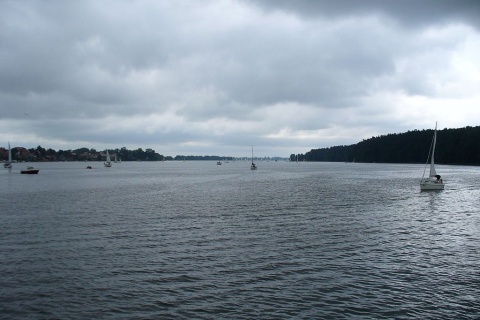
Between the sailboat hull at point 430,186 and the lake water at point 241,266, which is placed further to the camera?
the sailboat hull at point 430,186

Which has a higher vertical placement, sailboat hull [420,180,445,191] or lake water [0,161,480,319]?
sailboat hull [420,180,445,191]

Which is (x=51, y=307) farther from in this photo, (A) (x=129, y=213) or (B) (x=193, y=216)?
(A) (x=129, y=213)

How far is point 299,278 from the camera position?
66.7ft

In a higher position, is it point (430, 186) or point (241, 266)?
point (430, 186)

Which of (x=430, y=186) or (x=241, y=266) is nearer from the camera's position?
(x=241, y=266)

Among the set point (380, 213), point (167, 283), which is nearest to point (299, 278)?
point (167, 283)

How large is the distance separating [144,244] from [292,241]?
10.5m

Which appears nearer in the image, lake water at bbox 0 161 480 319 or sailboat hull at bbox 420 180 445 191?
lake water at bbox 0 161 480 319

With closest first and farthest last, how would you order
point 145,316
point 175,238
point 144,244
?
point 145,316 < point 144,244 < point 175,238

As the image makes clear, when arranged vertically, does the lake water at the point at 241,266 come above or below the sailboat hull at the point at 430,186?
below

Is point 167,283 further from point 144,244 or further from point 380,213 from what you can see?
point 380,213

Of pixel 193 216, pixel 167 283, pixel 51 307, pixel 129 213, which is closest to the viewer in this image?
pixel 51 307

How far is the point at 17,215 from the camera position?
43344 millimetres

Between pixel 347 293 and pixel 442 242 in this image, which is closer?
pixel 347 293
